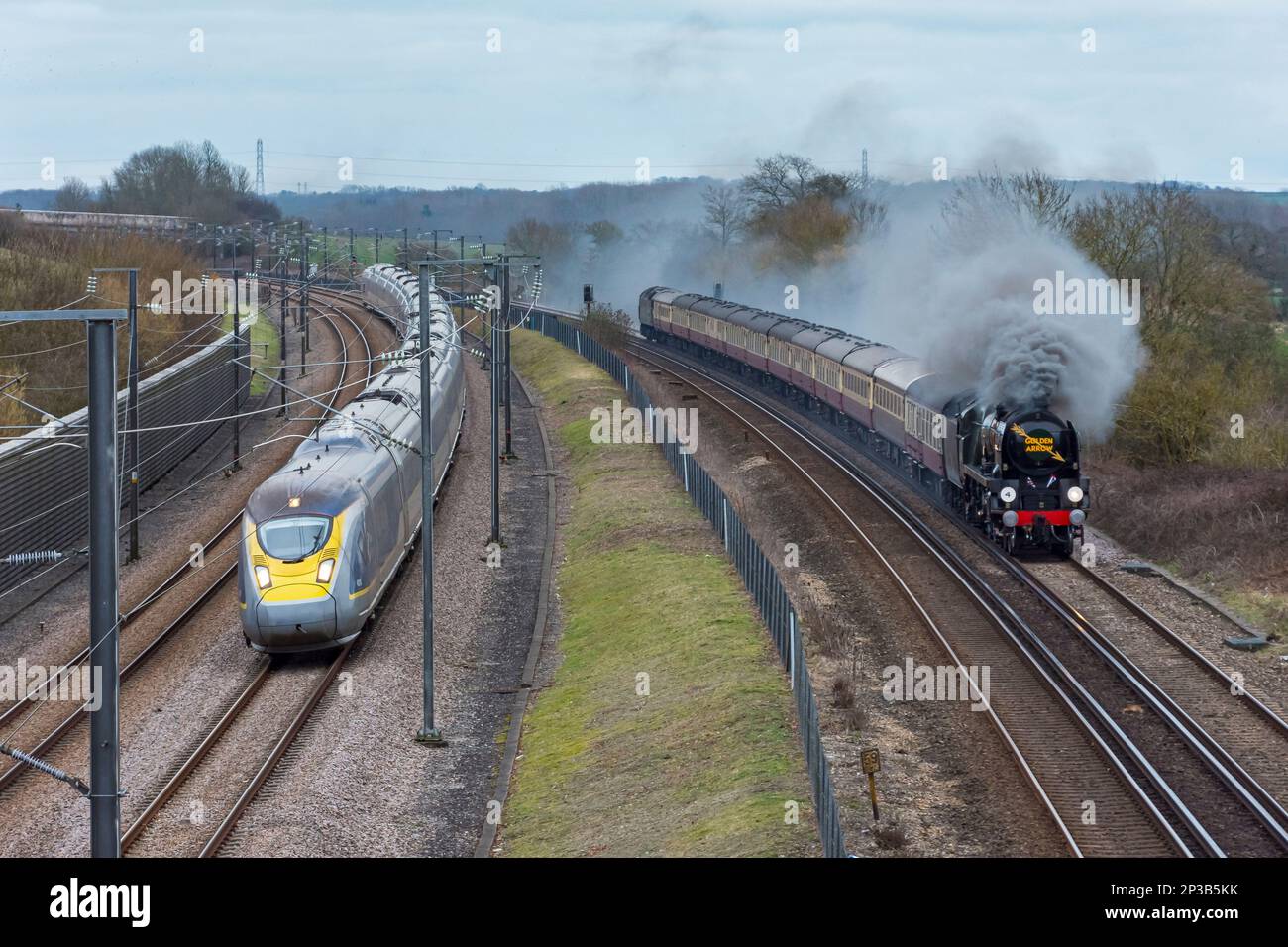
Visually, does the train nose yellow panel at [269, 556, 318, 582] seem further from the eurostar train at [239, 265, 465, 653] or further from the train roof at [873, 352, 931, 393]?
the train roof at [873, 352, 931, 393]

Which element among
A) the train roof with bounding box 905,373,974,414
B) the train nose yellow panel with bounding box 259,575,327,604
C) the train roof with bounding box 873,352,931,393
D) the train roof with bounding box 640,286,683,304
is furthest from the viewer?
the train roof with bounding box 640,286,683,304

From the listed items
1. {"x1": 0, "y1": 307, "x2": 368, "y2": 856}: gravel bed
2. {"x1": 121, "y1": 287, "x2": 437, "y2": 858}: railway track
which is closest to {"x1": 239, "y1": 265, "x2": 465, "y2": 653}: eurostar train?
{"x1": 121, "y1": 287, "x2": 437, "y2": 858}: railway track

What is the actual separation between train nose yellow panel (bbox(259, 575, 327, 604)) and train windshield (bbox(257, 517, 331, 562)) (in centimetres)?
48

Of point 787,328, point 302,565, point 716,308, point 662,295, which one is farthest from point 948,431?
point 662,295

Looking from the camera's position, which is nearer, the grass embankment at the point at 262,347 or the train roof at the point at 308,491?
the train roof at the point at 308,491

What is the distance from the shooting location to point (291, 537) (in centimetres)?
2348

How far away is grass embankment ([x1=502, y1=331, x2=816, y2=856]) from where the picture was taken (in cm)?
1739

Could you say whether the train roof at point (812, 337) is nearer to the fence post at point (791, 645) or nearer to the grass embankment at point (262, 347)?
the grass embankment at point (262, 347)

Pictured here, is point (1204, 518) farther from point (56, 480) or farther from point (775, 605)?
point (56, 480)

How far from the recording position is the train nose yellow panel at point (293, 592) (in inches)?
923

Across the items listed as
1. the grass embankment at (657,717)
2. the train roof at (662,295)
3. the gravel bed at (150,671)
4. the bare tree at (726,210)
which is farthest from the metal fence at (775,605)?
the bare tree at (726,210)

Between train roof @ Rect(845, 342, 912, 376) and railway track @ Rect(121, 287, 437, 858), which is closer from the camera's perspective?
railway track @ Rect(121, 287, 437, 858)

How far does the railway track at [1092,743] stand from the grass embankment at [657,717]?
3429 millimetres
